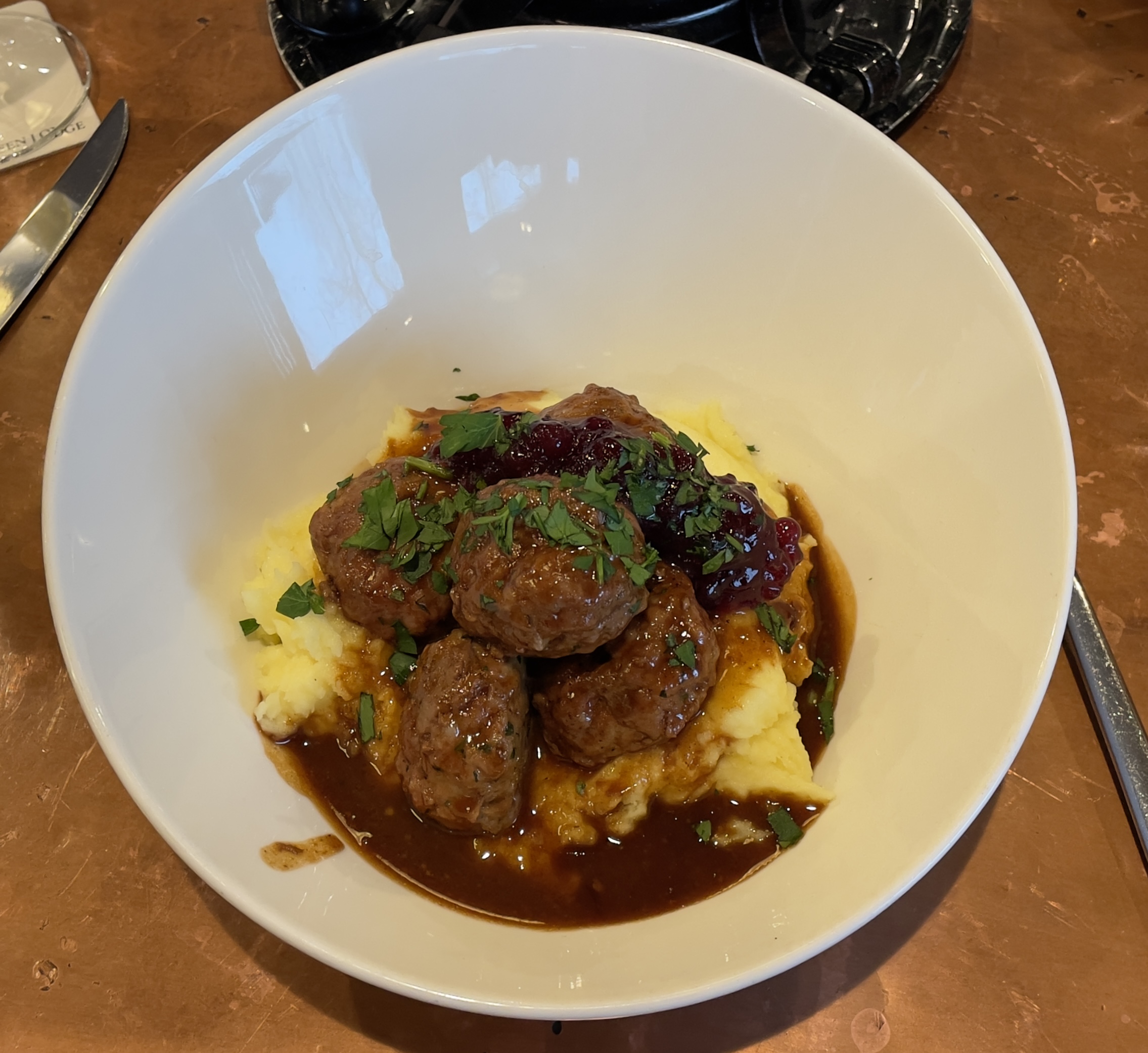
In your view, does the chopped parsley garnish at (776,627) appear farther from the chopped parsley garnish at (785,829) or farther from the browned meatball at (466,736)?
the browned meatball at (466,736)

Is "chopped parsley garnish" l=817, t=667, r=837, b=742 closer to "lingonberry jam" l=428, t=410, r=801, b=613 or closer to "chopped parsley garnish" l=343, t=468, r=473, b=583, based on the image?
"lingonberry jam" l=428, t=410, r=801, b=613

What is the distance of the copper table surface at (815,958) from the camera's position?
248cm

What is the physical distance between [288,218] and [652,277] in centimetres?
136

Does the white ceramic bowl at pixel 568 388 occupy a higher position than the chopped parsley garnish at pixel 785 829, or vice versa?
the white ceramic bowl at pixel 568 388

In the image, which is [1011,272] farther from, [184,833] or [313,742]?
[184,833]

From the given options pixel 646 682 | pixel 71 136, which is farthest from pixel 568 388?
pixel 71 136

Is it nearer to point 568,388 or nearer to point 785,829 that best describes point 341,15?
point 568,388

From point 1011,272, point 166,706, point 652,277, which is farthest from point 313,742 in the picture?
point 1011,272

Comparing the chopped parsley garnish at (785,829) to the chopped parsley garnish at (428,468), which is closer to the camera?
the chopped parsley garnish at (785,829)

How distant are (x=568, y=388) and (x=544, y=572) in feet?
5.21

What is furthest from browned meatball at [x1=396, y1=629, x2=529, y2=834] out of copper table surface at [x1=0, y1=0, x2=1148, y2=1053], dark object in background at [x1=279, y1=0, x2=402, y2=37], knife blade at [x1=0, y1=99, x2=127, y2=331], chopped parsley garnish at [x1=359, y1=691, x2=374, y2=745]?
dark object in background at [x1=279, y1=0, x2=402, y2=37]

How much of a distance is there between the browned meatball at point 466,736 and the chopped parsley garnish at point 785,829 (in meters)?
0.75

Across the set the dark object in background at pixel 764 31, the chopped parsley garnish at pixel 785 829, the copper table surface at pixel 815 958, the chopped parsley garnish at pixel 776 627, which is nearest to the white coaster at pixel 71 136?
the copper table surface at pixel 815 958

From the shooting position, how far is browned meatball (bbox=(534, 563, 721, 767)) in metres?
2.33
